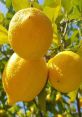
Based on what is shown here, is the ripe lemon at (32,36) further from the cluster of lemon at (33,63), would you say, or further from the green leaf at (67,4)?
the green leaf at (67,4)

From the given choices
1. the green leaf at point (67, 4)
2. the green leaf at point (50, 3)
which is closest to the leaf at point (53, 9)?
the green leaf at point (50, 3)

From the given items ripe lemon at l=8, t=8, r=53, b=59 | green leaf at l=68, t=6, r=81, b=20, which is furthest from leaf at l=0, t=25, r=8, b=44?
green leaf at l=68, t=6, r=81, b=20

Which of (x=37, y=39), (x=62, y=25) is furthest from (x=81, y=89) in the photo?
(x=37, y=39)

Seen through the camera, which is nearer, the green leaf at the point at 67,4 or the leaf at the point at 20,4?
the leaf at the point at 20,4

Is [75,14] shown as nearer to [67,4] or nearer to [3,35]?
[67,4]

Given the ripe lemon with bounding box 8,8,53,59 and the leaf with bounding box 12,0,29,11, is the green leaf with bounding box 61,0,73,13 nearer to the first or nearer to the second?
the leaf with bounding box 12,0,29,11

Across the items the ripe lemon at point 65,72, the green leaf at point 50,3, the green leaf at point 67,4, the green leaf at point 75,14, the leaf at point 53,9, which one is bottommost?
the ripe lemon at point 65,72
